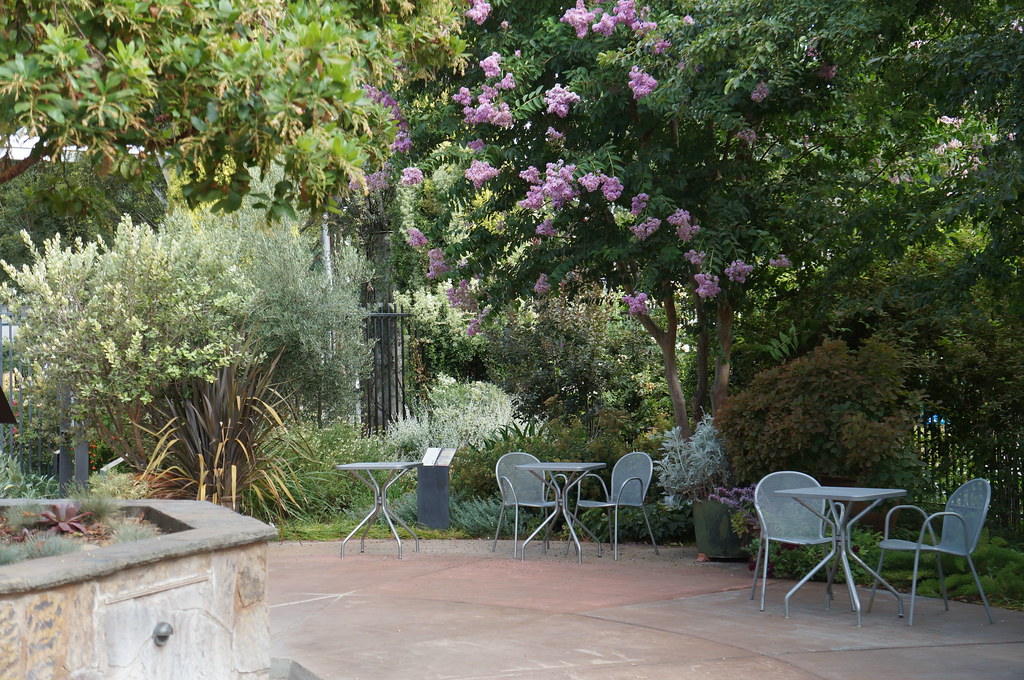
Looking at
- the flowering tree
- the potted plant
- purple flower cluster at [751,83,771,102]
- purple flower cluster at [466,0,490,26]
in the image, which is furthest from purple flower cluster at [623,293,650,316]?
purple flower cluster at [466,0,490,26]

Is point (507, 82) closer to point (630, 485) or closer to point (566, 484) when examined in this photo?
point (566, 484)

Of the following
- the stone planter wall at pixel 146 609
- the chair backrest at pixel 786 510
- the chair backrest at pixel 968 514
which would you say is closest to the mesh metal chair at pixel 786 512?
the chair backrest at pixel 786 510

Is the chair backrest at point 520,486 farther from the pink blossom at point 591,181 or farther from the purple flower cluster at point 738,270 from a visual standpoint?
the pink blossom at point 591,181

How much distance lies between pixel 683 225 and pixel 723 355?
1603 millimetres

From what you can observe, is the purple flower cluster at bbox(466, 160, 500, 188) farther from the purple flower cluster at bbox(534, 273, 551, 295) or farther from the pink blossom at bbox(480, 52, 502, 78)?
the purple flower cluster at bbox(534, 273, 551, 295)

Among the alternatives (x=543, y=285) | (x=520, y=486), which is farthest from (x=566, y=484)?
(x=543, y=285)

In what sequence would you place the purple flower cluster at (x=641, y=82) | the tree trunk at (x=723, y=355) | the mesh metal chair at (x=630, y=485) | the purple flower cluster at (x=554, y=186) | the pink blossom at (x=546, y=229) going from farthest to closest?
the tree trunk at (x=723, y=355)
the pink blossom at (x=546, y=229)
the mesh metal chair at (x=630, y=485)
the purple flower cluster at (x=554, y=186)
the purple flower cluster at (x=641, y=82)

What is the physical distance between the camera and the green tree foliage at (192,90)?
3.44 meters

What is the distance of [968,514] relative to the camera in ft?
21.0

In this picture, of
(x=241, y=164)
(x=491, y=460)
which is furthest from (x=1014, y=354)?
(x=241, y=164)

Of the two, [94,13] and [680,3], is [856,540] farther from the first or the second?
[94,13]

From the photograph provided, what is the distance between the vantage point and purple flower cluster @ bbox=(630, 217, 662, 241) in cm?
821

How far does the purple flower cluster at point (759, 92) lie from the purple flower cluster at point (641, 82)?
78 centimetres

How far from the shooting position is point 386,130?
16.1 ft
